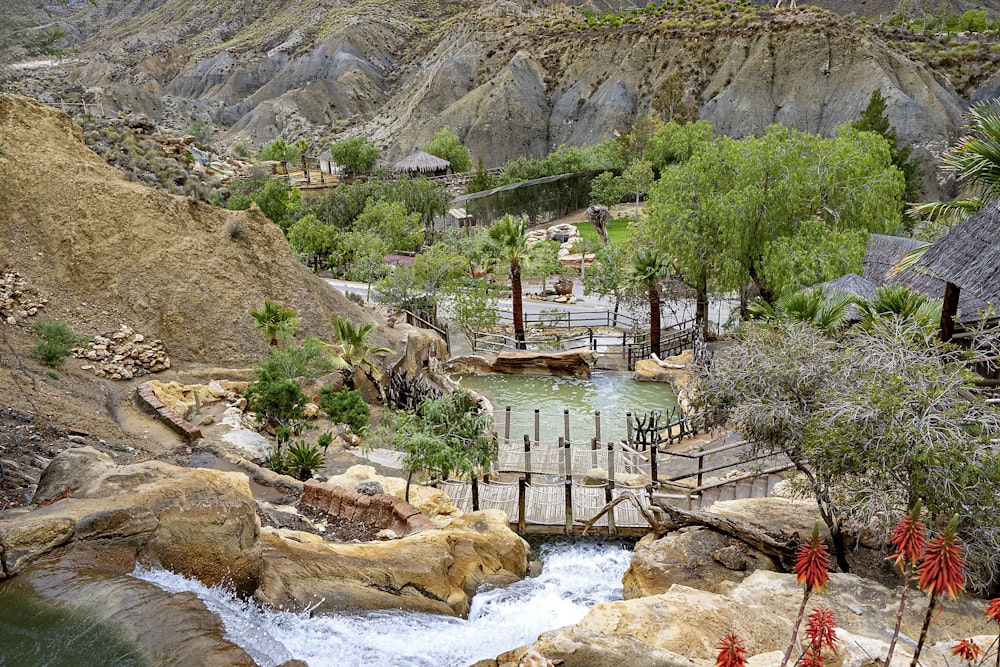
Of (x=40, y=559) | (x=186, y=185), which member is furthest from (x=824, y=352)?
(x=186, y=185)

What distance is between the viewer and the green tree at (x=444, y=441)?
12203mm

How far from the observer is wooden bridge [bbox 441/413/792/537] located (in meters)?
12.8

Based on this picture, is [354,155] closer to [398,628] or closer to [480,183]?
[480,183]

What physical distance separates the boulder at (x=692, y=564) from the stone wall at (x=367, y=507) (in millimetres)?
3185

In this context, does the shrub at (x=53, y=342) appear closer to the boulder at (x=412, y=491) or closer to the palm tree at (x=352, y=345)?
the palm tree at (x=352, y=345)

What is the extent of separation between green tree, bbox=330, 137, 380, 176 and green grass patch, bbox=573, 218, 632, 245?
19290 mm

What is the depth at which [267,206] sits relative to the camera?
140 ft

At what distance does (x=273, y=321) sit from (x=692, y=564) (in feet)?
38.7

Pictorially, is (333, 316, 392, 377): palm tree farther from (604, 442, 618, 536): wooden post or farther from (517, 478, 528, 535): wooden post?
(604, 442, 618, 536): wooden post

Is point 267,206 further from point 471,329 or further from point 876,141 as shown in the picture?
point 876,141

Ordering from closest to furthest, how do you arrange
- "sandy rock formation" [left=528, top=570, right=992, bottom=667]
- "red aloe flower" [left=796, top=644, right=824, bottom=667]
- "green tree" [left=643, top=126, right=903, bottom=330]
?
1. "red aloe flower" [left=796, top=644, right=824, bottom=667]
2. "sandy rock formation" [left=528, top=570, right=992, bottom=667]
3. "green tree" [left=643, top=126, right=903, bottom=330]

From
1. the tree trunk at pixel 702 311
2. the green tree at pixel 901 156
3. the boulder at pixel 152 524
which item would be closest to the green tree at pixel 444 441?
the boulder at pixel 152 524

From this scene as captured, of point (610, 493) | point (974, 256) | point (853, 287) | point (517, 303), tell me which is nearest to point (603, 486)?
point (610, 493)

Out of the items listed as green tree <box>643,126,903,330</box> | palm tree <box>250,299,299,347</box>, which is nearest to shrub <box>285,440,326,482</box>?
palm tree <box>250,299,299,347</box>
